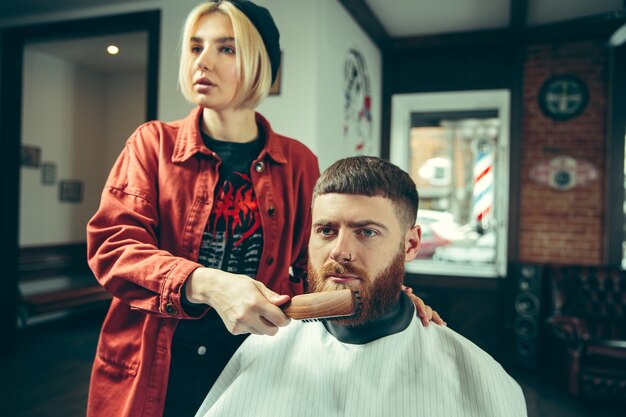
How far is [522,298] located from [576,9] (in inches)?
95.1

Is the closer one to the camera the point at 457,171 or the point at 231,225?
the point at 231,225

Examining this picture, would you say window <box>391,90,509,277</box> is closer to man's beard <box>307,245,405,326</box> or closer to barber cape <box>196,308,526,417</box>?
man's beard <box>307,245,405,326</box>

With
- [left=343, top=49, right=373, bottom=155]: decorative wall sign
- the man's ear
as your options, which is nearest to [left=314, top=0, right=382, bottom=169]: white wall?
[left=343, top=49, right=373, bottom=155]: decorative wall sign

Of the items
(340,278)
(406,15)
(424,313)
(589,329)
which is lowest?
(589,329)

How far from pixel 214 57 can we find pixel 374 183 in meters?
0.42

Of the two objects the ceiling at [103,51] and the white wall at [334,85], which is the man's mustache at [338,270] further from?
the ceiling at [103,51]

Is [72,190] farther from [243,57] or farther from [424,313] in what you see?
[424,313]

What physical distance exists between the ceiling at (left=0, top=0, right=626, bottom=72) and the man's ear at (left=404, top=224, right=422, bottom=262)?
68 cm

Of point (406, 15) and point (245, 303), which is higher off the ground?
point (406, 15)

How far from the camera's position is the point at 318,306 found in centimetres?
77

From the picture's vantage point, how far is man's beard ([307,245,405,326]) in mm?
914

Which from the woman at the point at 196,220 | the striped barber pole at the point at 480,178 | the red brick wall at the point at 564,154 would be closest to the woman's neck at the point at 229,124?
the woman at the point at 196,220

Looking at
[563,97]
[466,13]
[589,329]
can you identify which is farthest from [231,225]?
[563,97]

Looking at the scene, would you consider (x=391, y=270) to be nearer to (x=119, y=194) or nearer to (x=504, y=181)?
(x=119, y=194)
